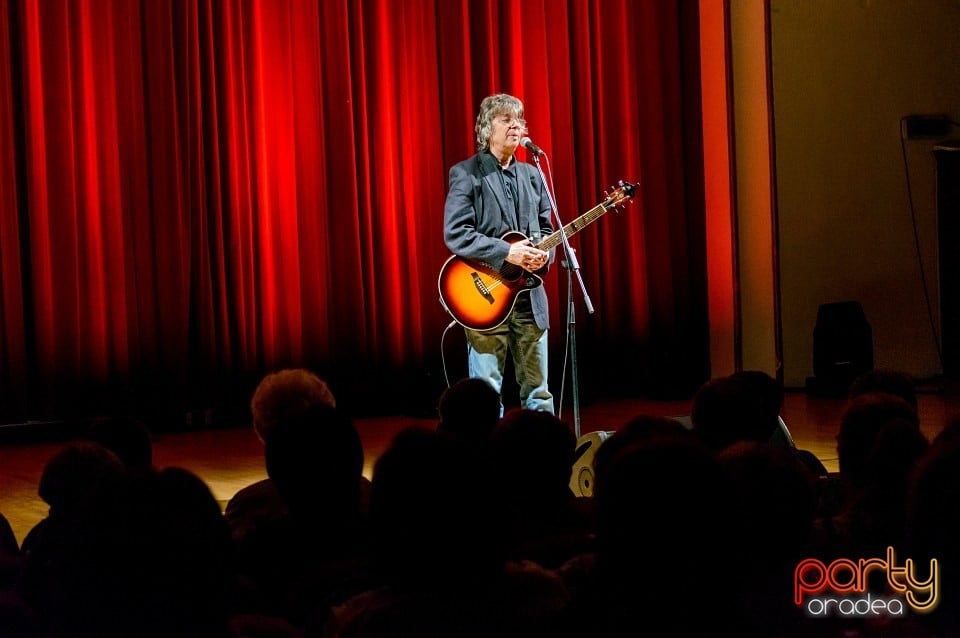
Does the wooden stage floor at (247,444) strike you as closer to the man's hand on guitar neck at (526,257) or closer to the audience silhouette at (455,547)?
the man's hand on guitar neck at (526,257)

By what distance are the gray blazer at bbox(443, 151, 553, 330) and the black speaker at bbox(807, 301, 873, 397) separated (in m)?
2.67

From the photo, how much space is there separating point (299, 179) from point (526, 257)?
2.12 meters

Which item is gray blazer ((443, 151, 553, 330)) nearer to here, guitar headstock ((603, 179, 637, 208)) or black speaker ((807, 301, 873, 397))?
guitar headstock ((603, 179, 637, 208))

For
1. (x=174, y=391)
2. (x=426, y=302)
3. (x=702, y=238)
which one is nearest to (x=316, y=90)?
(x=426, y=302)

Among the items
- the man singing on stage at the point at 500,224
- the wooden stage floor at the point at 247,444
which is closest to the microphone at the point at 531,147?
the man singing on stage at the point at 500,224

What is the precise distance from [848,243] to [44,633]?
634 cm

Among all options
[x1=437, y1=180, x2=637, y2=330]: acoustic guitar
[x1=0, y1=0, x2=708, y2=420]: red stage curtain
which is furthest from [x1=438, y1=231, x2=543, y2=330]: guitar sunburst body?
[x1=0, y1=0, x2=708, y2=420]: red stage curtain

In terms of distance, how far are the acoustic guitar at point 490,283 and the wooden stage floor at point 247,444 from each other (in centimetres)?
73

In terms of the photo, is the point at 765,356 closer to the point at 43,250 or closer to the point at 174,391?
the point at 174,391

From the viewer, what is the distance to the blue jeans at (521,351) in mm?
4844

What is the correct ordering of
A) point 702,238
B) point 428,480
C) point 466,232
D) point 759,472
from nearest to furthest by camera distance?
point 428,480 → point 759,472 → point 466,232 → point 702,238

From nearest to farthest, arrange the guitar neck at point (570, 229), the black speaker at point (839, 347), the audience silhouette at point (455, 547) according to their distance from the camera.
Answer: the audience silhouette at point (455, 547) → the guitar neck at point (570, 229) → the black speaker at point (839, 347)

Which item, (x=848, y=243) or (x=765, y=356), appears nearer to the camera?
(x=765, y=356)

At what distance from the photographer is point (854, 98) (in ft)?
23.9
